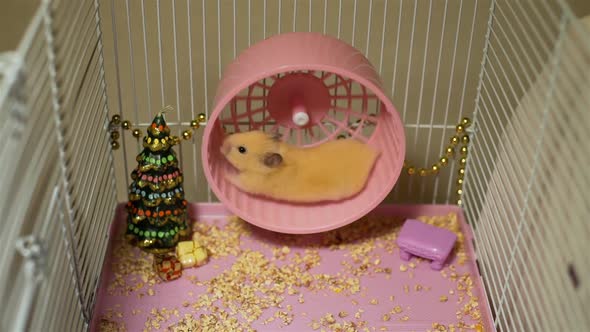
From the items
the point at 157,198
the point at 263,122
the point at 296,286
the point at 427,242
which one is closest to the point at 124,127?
the point at 157,198

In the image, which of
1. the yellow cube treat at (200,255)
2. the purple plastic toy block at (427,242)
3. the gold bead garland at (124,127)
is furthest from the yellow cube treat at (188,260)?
the purple plastic toy block at (427,242)

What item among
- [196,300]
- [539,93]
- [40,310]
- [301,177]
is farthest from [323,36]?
[40,310]

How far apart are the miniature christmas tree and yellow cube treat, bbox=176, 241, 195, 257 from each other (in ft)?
0.07

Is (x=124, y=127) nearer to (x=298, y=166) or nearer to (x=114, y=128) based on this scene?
(x=114, y=128)

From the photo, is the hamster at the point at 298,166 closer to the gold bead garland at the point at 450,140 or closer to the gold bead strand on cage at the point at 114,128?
the gold bead garland at the point at 450,140

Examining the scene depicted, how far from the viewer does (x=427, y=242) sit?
53.6 inches

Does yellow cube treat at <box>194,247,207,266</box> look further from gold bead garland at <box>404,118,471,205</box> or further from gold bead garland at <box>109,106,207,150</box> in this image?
gold bead garland at <box>404,118,471,205</box>

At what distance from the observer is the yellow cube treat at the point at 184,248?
1350 millimetres

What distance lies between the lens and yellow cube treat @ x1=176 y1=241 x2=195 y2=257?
1350 mm

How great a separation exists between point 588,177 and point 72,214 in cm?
68

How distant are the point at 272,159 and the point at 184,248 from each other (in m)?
0.23

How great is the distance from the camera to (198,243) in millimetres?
1396

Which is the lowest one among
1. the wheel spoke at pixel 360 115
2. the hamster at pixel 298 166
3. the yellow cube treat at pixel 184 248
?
the yellow cube treat at pixel 184 248

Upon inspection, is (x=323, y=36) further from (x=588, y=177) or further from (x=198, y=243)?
(x=588, y=177)
